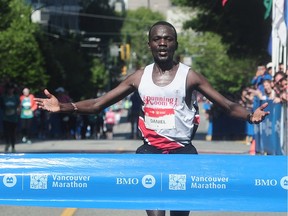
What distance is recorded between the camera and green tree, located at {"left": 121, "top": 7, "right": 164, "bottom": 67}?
102 m

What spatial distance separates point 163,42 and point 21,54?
36.1 m

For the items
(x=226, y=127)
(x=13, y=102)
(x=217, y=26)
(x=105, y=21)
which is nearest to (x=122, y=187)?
(x=13, y=102)

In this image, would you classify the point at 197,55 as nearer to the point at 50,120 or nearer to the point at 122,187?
the point at 50,120

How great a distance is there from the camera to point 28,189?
7133mm

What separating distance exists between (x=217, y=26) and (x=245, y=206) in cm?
3467

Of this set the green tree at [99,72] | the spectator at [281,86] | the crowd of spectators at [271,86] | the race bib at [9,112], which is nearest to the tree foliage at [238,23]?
the crowd of spectators at [271,86]

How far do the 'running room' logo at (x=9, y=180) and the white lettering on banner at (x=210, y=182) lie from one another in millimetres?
1351

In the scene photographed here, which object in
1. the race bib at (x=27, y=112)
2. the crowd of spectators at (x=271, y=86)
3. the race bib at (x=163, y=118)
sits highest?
the race bib at (x=163, y=118)

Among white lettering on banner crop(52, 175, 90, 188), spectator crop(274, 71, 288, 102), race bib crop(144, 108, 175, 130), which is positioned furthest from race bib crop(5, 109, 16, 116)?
white lettering on banner crop(52, 175, 90, 188)

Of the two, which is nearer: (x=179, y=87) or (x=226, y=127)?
(x=179, y=87)

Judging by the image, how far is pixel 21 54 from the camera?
4291 cm

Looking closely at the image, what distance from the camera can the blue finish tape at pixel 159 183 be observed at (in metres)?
6.98

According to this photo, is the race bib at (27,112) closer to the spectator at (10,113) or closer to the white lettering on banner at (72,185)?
the spectator at (10,113)

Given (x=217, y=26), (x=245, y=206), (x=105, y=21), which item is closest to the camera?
(x=245, y=206)
